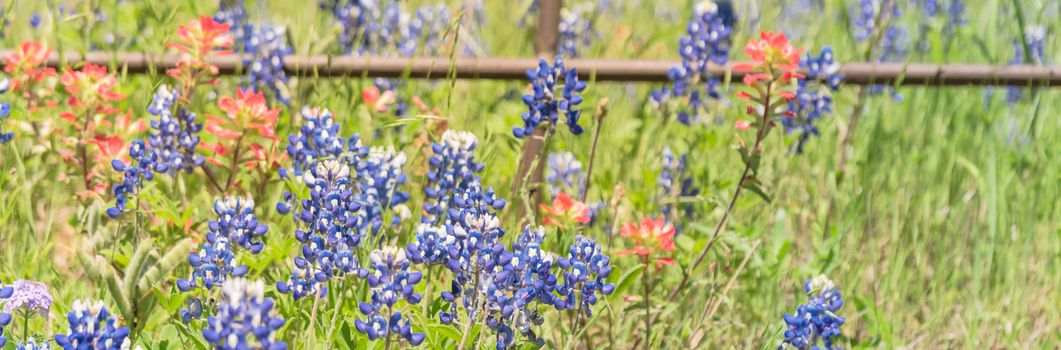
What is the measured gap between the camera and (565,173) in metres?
3.13

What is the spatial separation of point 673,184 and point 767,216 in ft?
0.82

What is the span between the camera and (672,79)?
9.71ft

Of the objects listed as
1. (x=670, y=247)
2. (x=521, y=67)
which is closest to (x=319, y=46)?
(x=521, y=67)

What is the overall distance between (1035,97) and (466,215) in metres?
2.44

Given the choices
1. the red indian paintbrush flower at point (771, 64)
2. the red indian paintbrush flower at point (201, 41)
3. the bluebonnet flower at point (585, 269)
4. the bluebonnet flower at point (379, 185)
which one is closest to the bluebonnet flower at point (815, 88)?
the red indian paintbrush flower at point (771, 64)

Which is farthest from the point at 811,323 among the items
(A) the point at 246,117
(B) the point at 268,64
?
(B) the point at 268,64

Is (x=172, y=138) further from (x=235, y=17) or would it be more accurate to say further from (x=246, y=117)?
(x=235, y=17)

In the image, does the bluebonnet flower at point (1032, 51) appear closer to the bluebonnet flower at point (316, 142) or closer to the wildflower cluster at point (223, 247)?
the bluebonnet flower at point (316, 142)

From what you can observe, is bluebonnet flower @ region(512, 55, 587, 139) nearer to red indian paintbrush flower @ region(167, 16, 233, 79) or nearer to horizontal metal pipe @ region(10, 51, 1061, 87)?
horizontal metal pipe @ region(10, 51, 1061, 87)

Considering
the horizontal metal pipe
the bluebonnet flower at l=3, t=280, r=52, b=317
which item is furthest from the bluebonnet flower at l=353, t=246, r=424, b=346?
the horizontal metal pipe

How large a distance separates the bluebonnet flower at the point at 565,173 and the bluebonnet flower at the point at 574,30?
619 millimetres

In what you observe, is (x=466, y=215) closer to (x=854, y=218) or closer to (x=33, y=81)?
(x=33, y=81)

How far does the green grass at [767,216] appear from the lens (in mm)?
2338

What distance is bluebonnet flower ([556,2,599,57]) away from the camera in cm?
408
